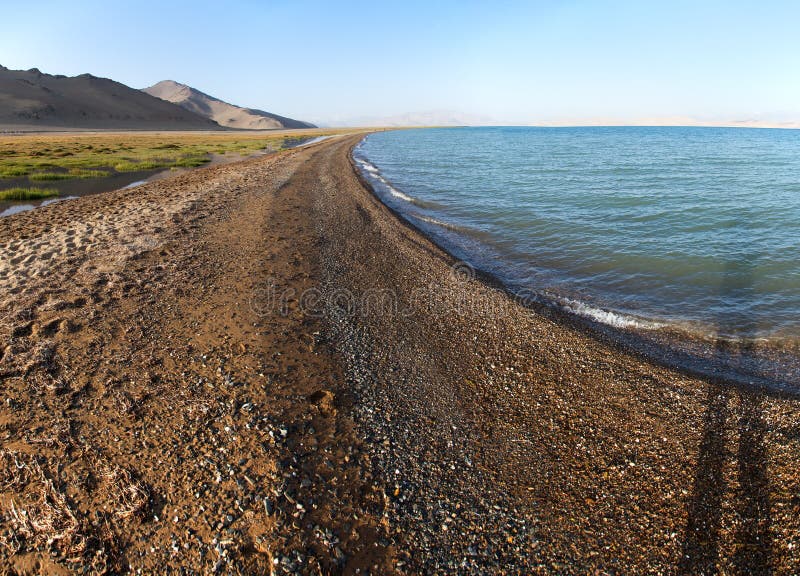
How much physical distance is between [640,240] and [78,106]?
152 meters

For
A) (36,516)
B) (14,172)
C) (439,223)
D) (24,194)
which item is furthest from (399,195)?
(14,172)

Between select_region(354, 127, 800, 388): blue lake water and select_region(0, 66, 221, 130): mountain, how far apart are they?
11144 cm

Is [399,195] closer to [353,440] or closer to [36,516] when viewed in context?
[353,440]

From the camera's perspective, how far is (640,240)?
15.9m

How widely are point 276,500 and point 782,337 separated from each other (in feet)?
36.6

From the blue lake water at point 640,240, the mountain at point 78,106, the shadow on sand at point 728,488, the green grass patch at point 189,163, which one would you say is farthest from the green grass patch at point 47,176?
the mountain at point 78,106

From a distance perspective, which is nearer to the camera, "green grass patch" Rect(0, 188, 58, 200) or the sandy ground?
the sandy ground

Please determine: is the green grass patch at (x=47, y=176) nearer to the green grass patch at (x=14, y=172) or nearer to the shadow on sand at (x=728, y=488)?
the green grass patch at (x=14, y=172)

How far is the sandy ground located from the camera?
13.9 feet

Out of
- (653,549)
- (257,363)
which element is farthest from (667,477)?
(257,363)

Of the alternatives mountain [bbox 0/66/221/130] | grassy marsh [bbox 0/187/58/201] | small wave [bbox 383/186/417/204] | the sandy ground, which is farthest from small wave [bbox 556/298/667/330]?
mountain [bbox 0/66/221/130]

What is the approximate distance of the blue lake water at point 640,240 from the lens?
10523mm

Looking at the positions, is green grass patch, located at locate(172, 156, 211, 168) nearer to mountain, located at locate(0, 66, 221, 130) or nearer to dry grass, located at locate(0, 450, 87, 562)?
dry grass, located at locate(0, 450, 87, 562)

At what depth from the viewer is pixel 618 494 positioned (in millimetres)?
4941
